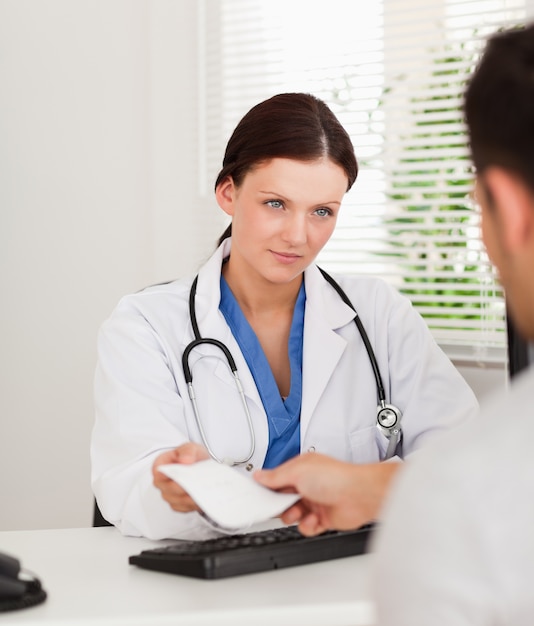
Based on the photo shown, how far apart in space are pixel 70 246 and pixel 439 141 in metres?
1.20

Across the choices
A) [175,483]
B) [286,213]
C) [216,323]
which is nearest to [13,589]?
[175,483]

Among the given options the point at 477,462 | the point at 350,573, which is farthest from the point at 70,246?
the point at 477,462

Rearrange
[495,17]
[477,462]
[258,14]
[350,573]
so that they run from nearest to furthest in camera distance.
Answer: [477,462] → [350,573] → [495,17] → [258,14]

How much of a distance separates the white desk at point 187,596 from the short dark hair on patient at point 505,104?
1.80 ft

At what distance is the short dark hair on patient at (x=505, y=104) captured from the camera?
67 centimetres

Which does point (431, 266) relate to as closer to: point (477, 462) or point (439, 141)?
point (439, 141)

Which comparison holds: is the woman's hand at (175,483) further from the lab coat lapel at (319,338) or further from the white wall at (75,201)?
the white wall at (75,201)

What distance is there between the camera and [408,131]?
7.88 ft

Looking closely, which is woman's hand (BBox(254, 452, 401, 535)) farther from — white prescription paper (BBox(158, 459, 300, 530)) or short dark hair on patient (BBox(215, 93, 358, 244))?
short dark hair on patient (BBox(215, 93, 358, 244))

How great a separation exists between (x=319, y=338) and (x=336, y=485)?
703 millimetres

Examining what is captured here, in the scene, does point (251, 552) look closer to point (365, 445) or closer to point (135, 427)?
point (135, 427)

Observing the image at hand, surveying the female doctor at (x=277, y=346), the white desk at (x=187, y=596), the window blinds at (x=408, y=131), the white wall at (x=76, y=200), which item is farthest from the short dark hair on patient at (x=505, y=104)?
A: the white wall at (x=76, y=200)

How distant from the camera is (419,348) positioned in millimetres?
1848

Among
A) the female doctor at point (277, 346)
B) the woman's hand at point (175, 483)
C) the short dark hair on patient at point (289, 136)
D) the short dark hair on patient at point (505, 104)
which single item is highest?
the short dark hair on patient at point (289, 136)
